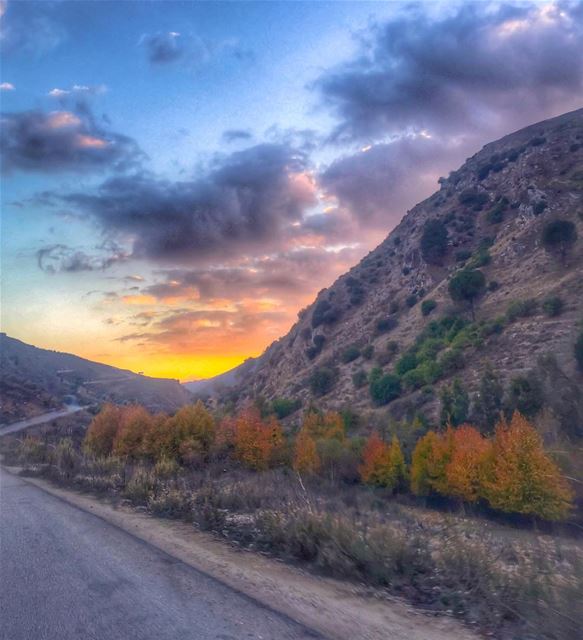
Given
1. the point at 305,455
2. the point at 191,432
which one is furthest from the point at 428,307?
the point at 191,432

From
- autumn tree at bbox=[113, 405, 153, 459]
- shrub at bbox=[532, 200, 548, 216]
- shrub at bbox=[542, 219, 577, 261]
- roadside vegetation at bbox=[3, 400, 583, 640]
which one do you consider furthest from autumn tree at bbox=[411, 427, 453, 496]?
shrub at bbox=[532, 200, 548, 216]

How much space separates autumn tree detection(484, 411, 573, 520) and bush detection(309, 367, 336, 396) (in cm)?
4035

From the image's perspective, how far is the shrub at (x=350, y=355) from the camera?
78.8m

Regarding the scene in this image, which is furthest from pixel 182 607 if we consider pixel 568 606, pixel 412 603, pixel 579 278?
Answer: pixel 579 278

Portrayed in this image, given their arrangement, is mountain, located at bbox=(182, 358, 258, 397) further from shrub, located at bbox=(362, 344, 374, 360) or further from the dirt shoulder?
the dirt shoulder

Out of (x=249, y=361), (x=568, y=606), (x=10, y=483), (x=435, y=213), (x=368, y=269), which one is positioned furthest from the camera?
(x=249, y=361)

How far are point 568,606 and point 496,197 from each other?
91377mm

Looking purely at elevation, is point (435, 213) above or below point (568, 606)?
above

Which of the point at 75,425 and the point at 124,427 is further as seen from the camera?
the point at 75,425

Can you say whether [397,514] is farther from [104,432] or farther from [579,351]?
[579,351]

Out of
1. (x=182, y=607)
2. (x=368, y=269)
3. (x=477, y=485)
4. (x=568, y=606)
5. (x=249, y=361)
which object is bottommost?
(x=477, y=485)

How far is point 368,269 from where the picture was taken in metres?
109

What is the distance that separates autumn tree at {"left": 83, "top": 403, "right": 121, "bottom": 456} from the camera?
36031 mm

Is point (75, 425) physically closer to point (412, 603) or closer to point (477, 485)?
point (477, 485)
